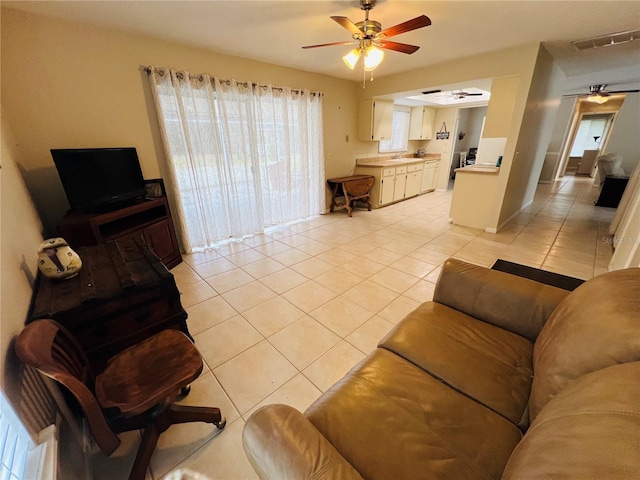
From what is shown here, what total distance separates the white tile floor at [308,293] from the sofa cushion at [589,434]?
111 centimetres

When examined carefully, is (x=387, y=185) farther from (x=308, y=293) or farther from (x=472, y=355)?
(x=472, y=355)

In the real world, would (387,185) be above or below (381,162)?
below

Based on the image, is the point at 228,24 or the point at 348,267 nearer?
the point at 228,24

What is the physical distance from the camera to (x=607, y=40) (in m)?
2.87

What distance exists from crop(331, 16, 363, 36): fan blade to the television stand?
2.45 meters

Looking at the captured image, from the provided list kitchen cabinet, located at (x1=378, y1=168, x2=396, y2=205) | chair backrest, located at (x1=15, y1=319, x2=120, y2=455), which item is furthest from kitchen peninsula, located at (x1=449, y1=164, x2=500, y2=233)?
chair backrest, located at (x1=15, y1=319, x2=120, y2=455)

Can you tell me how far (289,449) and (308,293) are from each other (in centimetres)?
178

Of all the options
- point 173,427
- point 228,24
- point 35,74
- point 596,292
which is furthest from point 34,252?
point 596,292

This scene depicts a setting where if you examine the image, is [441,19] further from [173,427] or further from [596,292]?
[173,427]

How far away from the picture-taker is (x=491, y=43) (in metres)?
2.97

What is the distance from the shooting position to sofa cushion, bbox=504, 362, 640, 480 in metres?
0.46

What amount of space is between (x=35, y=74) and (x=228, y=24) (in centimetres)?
172

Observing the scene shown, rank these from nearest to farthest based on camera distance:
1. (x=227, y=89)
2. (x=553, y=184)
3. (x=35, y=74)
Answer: (x=35, y=74), (x=227, y=89), (x=553, y=184)

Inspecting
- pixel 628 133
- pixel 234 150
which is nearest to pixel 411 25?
pixel 234 150
